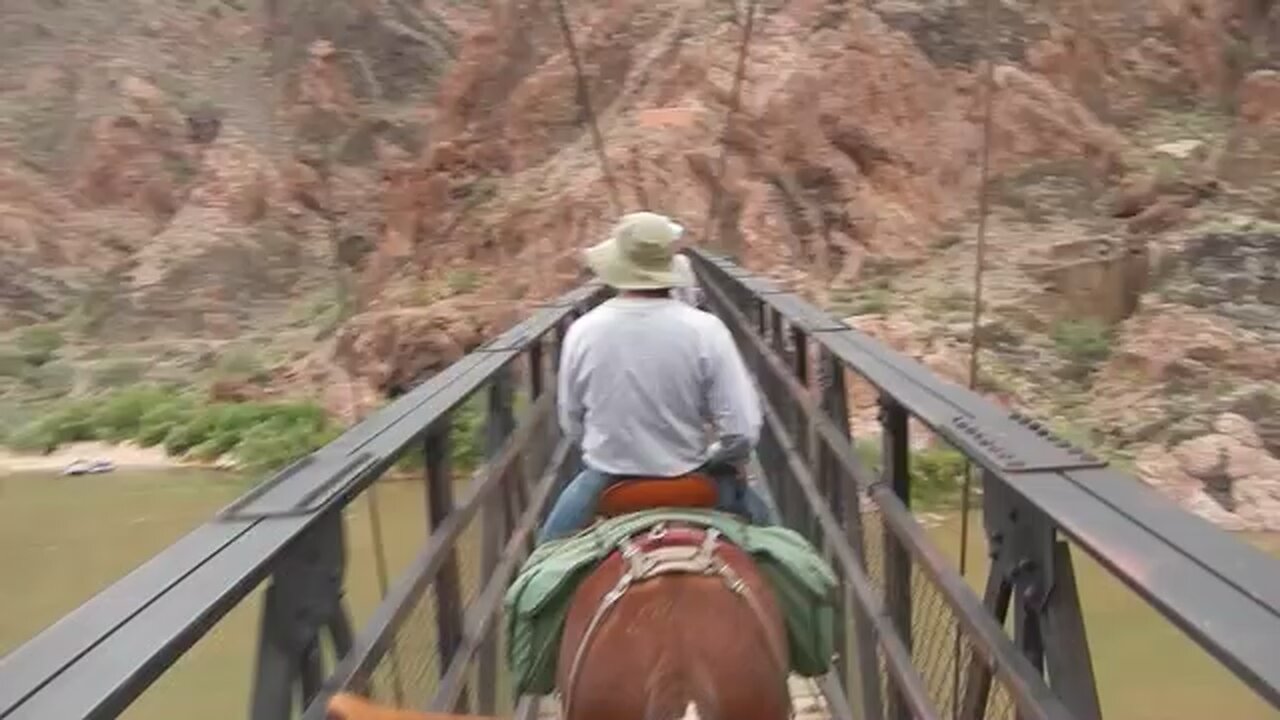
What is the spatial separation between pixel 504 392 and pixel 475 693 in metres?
1.27

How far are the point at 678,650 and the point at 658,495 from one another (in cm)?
105

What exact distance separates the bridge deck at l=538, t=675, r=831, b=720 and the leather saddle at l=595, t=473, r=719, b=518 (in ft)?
3.78

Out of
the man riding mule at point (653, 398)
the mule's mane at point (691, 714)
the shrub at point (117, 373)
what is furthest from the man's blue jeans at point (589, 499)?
the shrub at point (117, 373)

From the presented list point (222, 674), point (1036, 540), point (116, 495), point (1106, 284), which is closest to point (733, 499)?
point (1036, 540)

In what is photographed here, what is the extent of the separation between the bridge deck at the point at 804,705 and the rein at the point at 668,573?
1.96m

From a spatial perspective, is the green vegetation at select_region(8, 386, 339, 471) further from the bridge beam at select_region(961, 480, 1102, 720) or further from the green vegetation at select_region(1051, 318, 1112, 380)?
the bridge beam at select_region(961, 480, 1102, 720)

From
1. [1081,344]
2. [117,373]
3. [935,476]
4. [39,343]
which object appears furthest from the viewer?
[39,343]

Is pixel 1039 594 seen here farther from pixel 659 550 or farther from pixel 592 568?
pixel 592 568

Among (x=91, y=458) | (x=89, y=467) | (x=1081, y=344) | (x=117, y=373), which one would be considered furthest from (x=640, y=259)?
(x=117, y=373)

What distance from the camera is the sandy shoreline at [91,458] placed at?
63.6 feet

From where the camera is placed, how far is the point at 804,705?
483 cm

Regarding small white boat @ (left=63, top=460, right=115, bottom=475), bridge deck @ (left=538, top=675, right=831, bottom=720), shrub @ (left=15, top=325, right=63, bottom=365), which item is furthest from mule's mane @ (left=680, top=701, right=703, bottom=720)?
shrub @ (left=15, top=325, right=63, bottom=365)

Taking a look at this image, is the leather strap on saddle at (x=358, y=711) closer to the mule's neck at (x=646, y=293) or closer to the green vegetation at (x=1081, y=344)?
the mule's neck at (x=646, y=293)

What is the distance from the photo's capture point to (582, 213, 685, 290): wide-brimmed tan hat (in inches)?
149
